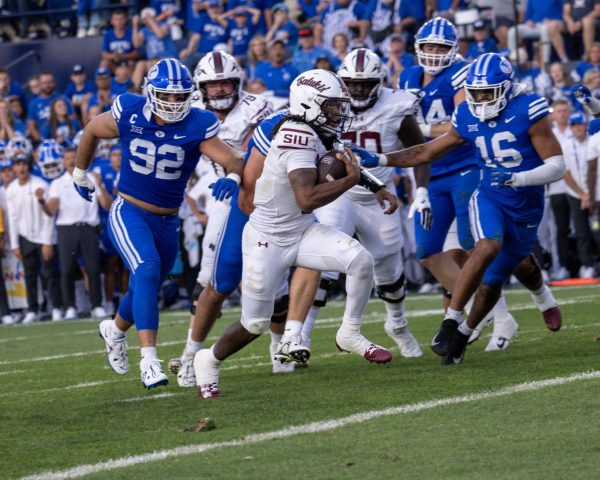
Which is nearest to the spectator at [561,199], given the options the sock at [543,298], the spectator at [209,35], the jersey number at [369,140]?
the spectator at [209,35]

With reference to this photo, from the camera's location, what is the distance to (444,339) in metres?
6.98

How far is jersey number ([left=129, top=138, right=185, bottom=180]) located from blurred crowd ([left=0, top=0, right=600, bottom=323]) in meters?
4.29

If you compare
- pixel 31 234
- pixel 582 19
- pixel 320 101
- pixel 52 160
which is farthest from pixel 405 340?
pixel 582 19

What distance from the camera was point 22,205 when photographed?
1341 centimetres

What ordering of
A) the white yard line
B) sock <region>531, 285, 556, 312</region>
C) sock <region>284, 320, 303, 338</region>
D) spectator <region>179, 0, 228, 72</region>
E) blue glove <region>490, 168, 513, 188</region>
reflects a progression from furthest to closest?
1. spectator <region>179, 0, 228, 72</region>
2. sock <region>531, 285, 556, 312</region>
3. blue glove <region>490, 168, 513, 188</region>
4. sock <region>284, 320, 303, 338</region>
5. the white yard line

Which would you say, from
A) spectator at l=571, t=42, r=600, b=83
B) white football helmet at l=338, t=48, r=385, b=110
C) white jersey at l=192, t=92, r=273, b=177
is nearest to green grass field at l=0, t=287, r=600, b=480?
white jersey at l=192, t=92, r=273, b=177

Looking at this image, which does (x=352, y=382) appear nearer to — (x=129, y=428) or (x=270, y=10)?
(x=129, y=428)

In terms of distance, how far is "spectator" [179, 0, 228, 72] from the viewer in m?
16.9

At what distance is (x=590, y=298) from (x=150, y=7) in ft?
31.9

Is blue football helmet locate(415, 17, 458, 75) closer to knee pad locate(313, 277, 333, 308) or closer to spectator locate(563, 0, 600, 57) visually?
knee pad locate(313, 277, 333, 308)

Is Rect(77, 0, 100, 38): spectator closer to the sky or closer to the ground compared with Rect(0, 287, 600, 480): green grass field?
closer to the ground

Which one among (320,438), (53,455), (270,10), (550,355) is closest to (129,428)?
(53,455)

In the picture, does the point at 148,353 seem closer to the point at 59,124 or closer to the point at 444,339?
the point at 444,339

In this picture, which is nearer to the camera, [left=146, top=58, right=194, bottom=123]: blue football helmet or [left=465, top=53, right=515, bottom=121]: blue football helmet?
[left=146, top=58, right=194, bottom=123]: blue football helmet
